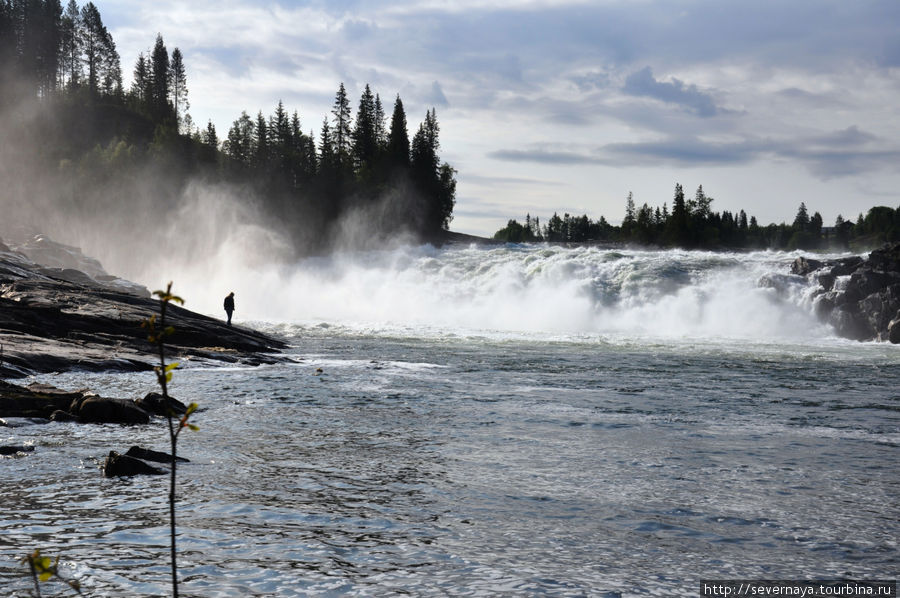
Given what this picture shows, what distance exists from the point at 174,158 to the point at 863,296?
90.1 meters

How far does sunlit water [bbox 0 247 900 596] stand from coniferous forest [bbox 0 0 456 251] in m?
75.3

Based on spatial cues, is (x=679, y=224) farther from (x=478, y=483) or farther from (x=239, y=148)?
(x=478, y=483)

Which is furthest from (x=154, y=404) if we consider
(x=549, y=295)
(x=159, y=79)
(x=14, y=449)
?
(x=159, y=79)

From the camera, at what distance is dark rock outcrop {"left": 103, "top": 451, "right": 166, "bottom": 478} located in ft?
33.6

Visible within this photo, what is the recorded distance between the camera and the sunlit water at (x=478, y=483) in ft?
23.5

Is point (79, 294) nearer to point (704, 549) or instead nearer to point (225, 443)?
point (225, 443)

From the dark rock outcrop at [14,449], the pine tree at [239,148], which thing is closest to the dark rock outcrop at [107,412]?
the dark rock outcrop at [14,449]

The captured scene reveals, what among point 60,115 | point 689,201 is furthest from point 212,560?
point 689,201

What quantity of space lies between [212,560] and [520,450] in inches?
267

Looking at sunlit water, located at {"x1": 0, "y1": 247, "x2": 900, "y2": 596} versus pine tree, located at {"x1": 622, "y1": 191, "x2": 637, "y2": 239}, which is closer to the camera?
sunlit water, located at {"x1": 0, "y1": 247, "x2": 900, "y2": 596}

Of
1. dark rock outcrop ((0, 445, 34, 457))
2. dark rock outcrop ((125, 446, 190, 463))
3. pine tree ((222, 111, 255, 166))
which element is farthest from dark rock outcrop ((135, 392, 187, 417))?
pine tree ((222, 111, 255, 166))

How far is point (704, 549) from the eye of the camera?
7949 millimetres

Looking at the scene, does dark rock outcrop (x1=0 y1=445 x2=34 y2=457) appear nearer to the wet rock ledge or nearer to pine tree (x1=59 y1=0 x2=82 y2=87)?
the wet rock ledge

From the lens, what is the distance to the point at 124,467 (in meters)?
10.3
